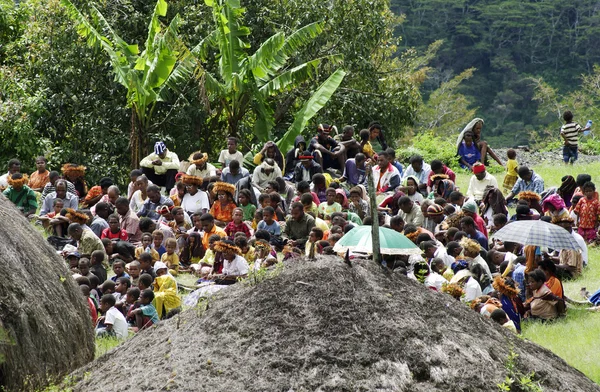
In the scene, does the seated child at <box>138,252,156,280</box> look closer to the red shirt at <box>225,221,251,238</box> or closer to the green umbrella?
the red shirt at <box>225,221,251,238</box>

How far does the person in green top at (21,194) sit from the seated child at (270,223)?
424cm

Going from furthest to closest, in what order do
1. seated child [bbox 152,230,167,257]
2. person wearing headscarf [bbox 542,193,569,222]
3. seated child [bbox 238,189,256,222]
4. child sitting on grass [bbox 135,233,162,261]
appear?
seated child [bbox 238,189,256,222], person wearing headscarf [bbox 542,193,569,222], seated child [bbox 152,230,167,257], child sitting on grass [bbox 135,233,162,261]

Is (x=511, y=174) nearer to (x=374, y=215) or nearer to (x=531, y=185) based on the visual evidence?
(x=531, y=185)

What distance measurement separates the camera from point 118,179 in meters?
23.5

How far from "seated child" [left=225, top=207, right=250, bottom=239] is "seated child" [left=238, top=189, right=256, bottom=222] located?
3.48 ft

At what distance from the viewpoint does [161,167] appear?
19031mm

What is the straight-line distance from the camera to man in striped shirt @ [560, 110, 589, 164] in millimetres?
21945

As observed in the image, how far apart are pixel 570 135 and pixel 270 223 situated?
31.6 ft

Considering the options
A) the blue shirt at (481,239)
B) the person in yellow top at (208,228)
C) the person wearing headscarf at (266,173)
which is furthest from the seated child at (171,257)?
the blue shirt at (481,239)

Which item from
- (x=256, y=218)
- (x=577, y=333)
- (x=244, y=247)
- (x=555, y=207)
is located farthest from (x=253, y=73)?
(x=577, y=333)

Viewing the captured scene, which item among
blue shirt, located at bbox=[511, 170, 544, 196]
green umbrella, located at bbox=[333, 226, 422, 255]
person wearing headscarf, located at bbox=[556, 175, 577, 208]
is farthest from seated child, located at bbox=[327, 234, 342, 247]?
person wearing headscarf, located at bbox=[556, 175, 577, 208]

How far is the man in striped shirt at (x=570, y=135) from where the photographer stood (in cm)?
2195

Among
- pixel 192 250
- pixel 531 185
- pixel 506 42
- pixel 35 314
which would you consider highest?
pixel 35 314

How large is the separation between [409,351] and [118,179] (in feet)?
57.2
